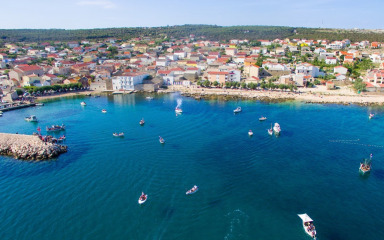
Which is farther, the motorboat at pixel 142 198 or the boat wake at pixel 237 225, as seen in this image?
the motorboat at pixel 142 198

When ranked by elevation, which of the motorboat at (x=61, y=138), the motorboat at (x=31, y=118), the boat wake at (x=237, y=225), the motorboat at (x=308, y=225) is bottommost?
the boat wake at (x=237, y=225)

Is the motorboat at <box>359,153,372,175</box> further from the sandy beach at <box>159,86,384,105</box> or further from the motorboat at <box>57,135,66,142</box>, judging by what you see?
the motorboat at <box>57,135,66,142</box>

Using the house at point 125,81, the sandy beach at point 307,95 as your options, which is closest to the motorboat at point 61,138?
the sandy beach at point 307,95

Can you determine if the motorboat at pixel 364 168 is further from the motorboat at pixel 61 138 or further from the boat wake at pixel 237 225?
the motorboat at pixel 61 138

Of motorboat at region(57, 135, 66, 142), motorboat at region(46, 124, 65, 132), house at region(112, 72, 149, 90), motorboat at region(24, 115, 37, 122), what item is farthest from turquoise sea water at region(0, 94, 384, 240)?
house at region(112, 72, 149, 90)

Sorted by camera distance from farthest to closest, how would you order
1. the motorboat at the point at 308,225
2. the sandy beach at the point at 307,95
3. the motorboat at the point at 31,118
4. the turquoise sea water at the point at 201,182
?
the sandy beach at the point at 307,95 → the motorboat at the point at 31,118 → the turquoise sea water at the point at 201,182 → the motorboat at the point at 308,225

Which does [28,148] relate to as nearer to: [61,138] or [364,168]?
[61,138]

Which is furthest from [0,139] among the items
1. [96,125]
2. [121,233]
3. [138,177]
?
[121,233]

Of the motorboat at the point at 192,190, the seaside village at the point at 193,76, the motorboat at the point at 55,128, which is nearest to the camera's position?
the motorboat at the point at 192,190
